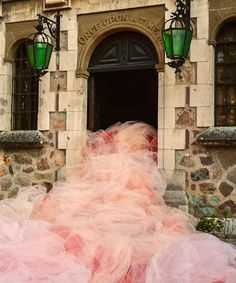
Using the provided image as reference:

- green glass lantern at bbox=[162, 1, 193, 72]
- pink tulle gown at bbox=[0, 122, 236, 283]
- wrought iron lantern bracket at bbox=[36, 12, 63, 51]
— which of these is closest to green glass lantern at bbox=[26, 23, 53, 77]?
wrought iron lantern bracket at bbox=[36, 12, 63, 51]

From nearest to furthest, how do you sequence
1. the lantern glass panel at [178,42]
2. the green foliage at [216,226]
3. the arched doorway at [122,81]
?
the green foliage at [216,226] < the lantern glass panel at [178,42] < the arched doorway at [122,81]

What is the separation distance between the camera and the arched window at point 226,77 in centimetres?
736

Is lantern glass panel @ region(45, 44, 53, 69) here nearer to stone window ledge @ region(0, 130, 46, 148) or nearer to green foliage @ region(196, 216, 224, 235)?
stone window ledge @ region(0, 130, 46, 148)

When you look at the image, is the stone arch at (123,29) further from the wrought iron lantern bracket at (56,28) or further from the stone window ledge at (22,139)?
the stone window ledge at (22,139)

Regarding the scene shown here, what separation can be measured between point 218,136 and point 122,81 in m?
3.75

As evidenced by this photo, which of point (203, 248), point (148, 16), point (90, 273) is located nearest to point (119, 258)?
point (90, 273)

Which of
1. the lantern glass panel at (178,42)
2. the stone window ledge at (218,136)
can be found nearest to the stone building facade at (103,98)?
the stone window ledge at (218,136)

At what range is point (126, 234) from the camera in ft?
18.4

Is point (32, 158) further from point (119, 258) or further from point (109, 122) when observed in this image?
point (119, 258)

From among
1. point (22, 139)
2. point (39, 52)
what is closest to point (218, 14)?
point (39, 52)

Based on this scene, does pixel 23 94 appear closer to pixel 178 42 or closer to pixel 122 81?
pixel 122 81

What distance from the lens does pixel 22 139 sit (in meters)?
8.27

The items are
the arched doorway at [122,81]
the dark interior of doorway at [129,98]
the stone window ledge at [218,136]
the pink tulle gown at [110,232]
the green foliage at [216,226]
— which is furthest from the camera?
the dark interior of doorway at [129,98]

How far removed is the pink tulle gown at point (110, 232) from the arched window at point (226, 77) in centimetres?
124
